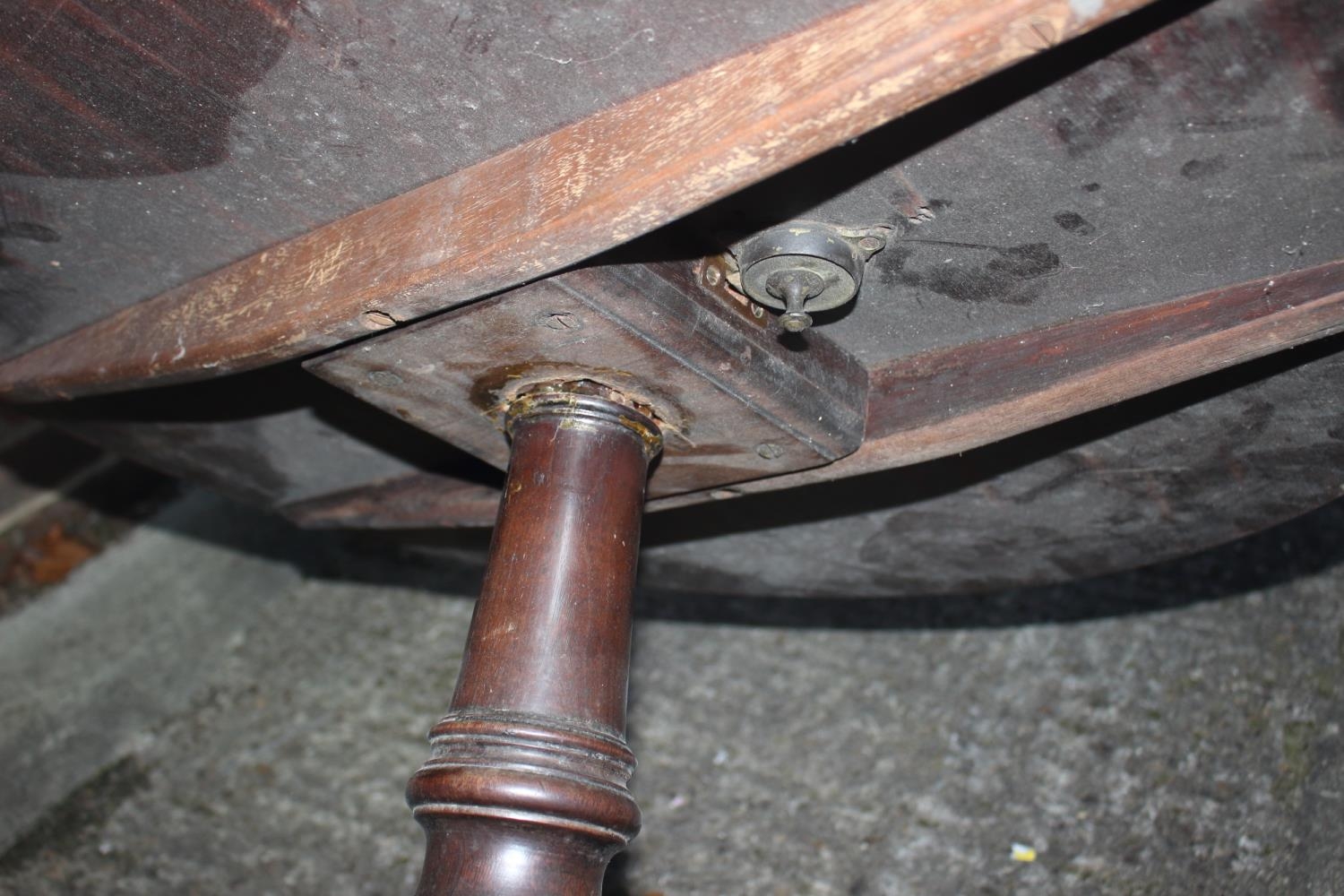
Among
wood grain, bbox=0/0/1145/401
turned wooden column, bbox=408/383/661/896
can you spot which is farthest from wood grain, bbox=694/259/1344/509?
wood grain, bbox=0/0/1145/401

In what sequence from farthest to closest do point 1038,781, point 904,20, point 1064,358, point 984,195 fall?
point 1038,781, point 1064,358, point 984,195, point 904,20

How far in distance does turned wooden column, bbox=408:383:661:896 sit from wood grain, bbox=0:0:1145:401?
0.79 feet

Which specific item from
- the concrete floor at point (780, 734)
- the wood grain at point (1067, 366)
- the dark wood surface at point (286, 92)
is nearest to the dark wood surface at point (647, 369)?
the wood grain at point (1067, 366)

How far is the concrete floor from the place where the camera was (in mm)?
2193

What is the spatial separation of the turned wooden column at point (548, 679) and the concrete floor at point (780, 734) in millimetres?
1297

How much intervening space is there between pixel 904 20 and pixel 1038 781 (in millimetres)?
1841

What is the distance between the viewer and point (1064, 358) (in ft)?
4.19

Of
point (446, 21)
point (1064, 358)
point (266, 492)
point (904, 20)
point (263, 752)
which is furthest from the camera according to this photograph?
point (263, 752)

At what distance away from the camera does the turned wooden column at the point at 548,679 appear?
42.9 inches

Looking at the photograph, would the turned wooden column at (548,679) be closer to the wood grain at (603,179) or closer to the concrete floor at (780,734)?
the wood grain at (603,179)

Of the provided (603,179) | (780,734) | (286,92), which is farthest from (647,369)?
(780,734)

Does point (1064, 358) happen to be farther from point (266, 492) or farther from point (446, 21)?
point (266, 492)

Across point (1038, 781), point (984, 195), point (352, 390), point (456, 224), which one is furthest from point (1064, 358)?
point (1038, 781)

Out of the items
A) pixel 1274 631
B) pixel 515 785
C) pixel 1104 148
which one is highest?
pixel 1274 631
